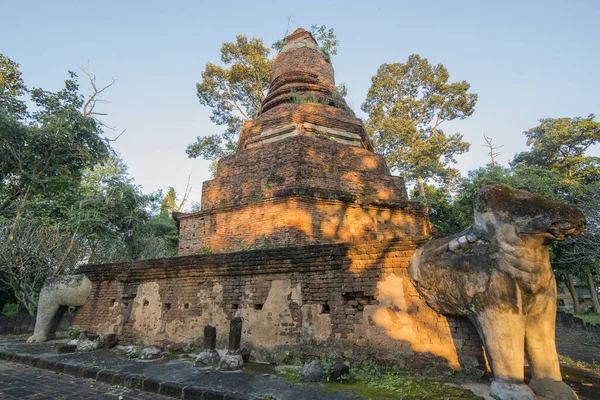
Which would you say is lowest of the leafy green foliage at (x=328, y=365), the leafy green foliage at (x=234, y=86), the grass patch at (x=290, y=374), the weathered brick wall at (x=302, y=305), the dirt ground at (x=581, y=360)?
the dirt ground at (x=581, y=360)

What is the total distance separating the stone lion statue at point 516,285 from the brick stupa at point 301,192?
320 cm

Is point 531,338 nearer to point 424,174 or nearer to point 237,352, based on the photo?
point 237,352

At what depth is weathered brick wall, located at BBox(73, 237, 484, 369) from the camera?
14.7 feet

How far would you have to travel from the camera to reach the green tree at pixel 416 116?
2219 cm

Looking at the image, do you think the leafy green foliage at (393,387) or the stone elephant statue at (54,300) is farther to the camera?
the stone elephant statue at (54,300)

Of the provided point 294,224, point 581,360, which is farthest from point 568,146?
point 294,224

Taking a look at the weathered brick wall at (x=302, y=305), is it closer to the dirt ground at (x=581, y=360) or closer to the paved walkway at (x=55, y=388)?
the dirt ground at (x=581, y=360)

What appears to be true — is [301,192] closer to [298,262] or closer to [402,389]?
[298,262]

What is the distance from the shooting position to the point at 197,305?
6371 millimetres

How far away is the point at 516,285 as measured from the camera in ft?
11.5

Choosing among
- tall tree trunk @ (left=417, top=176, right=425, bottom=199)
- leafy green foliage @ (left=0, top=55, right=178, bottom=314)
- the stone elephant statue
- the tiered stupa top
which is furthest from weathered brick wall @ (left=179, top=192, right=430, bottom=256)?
tall tree trunk @ (left=417, top=176, right=425, bottom=199)

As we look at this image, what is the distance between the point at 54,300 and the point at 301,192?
6286 millimetres

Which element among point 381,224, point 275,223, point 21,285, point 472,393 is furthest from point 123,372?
point 21,285

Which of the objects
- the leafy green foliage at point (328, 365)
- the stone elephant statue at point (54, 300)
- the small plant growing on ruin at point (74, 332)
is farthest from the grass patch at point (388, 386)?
the stone elephant statue at point (54, 300)
